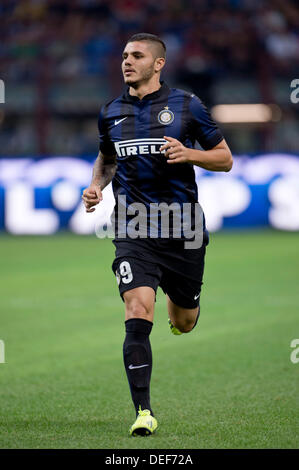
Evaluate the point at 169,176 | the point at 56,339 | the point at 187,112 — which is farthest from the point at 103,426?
the point at 56,339

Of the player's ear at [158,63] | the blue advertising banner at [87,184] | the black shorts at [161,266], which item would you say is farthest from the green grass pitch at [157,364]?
the blue advertising banner at [87,184]

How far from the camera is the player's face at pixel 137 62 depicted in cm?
512

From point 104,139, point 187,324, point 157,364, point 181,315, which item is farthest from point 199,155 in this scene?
point 157,364

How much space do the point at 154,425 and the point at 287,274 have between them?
7459 mm

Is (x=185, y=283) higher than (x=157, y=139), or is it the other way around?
(x=157, y=139)

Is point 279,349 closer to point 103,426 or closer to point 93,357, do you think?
point 93,357

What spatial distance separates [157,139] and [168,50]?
21774mm

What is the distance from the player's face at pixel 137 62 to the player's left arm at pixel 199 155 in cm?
47

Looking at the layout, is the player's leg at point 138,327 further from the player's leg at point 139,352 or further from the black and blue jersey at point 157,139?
the black and blue jersey at point 157,139

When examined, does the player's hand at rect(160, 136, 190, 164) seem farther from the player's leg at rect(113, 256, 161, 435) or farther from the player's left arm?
the player's leg at rect(113, 256, 161, 435)

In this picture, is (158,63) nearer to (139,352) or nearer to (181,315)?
(181,315)

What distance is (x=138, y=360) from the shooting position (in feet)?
15.4

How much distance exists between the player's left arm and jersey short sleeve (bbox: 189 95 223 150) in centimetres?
4

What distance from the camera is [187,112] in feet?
16.8
